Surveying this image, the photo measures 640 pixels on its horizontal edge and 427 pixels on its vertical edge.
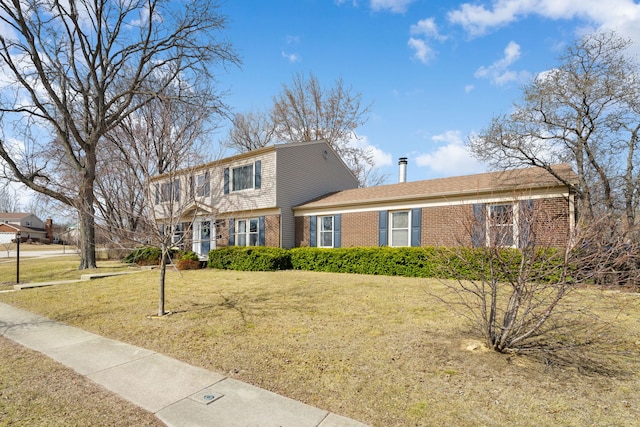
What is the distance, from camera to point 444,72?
38.0 feet

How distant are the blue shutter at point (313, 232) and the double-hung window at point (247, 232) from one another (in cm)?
312

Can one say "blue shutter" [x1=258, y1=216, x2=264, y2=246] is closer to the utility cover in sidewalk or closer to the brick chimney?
the brick chimney

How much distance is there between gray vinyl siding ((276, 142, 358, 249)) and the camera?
55.5 ft

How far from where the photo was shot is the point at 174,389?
3.62 metres

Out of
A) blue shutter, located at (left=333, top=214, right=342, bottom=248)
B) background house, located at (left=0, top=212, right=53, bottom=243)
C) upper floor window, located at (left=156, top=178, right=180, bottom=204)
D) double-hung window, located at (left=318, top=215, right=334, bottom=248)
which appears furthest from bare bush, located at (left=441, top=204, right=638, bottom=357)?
background house, located at (left=0, top=212, right=53, bottom=243)

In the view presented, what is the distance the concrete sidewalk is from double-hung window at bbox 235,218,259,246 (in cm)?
1267

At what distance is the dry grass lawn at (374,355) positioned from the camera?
3.13 metres

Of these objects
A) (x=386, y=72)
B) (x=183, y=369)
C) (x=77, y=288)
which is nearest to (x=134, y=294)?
(x=77, y=288)

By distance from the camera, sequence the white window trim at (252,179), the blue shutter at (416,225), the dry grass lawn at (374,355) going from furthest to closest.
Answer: the white window trim at (252,179) < the blue shutter at (416,225) < the dry grass lawn at (374,355)

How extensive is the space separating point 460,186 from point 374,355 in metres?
10.3

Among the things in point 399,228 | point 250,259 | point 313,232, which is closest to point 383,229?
point 399,228

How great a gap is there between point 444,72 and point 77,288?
560 inches

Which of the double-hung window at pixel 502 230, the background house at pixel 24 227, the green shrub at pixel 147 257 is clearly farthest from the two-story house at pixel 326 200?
the background house at pixel 24 227

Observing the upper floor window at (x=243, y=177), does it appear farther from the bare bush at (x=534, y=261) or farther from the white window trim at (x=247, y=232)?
the bare bush at (x=534, y=261)
